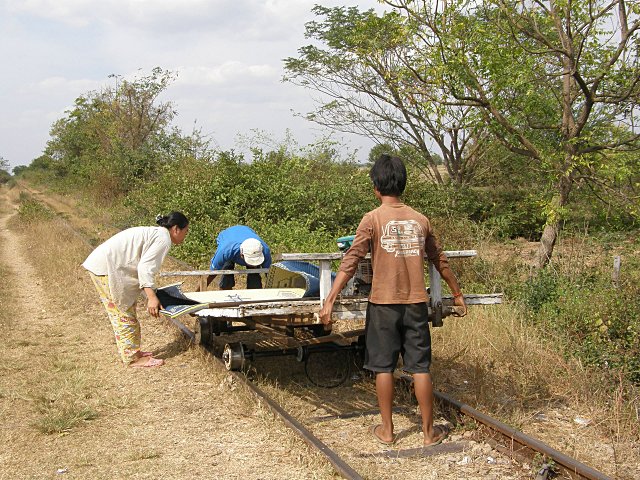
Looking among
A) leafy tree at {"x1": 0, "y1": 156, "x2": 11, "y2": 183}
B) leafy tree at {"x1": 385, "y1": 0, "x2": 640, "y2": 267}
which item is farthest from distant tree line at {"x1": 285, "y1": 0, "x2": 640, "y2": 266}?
leafy tree at {"x1": 0, "y1": 156, "x2": 11, "y2": 183}

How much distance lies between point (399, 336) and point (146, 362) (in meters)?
3.45

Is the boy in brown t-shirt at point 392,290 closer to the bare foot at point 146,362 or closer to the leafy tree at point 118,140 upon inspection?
the bare foot at point 146,362

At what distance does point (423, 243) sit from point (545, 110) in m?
8.40

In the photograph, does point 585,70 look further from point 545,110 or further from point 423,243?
point 423,243

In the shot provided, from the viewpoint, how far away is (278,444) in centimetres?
505

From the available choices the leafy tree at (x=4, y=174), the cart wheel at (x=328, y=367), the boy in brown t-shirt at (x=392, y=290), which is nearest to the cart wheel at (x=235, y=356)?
the cart wheel at (x=328, y=367)

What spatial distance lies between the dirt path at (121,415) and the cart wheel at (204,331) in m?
0.21

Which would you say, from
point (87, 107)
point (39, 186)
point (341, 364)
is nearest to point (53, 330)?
point (341, 364)

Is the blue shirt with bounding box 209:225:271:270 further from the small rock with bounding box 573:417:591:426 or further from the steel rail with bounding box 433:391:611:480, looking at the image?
the small rock with bounding box 573:417:591:426

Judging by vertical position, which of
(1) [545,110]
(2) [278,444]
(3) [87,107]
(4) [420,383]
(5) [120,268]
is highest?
(3) [87,107]

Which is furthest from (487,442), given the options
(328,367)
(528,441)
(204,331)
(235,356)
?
(204,331)

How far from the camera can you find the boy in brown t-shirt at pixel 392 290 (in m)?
4.90

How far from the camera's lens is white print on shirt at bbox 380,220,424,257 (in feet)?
16.0

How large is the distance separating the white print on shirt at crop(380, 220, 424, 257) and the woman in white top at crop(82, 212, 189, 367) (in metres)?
2.84
